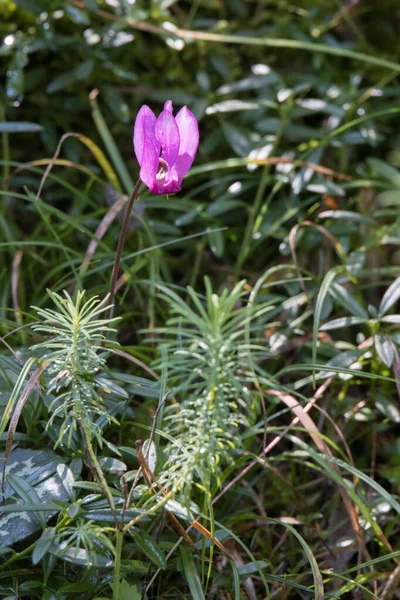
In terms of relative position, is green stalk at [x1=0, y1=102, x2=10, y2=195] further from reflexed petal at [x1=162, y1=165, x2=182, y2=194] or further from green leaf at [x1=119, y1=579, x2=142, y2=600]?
green leaf at [x1=119, y1=579, x2=142, y2=600]

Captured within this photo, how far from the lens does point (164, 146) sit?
1.08 m

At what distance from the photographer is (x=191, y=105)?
1.96m

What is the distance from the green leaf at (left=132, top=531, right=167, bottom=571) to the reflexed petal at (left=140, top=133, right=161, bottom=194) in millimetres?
543

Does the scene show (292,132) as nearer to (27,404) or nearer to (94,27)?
(94,27)

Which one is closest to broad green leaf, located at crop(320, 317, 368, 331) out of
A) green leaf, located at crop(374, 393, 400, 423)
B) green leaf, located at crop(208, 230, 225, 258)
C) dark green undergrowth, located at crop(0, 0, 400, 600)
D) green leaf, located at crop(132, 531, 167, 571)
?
dark green undergrowth, located at crop(0, 0, 400, 600)

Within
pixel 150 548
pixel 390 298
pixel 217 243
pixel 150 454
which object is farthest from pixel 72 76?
pixel 150 548

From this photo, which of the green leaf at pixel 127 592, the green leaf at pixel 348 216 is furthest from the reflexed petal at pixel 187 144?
the green leaf at pixel 348 216

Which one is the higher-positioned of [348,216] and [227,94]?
[227,94]

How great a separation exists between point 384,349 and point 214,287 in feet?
2.04

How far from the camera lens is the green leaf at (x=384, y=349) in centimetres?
132

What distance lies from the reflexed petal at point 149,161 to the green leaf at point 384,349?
1.91 feet

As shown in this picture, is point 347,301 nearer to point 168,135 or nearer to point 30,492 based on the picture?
point 168,135

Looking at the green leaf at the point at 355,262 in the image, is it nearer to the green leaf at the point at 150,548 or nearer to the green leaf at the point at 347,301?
the green leaf at the point at 347,301

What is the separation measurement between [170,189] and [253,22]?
1.25m
